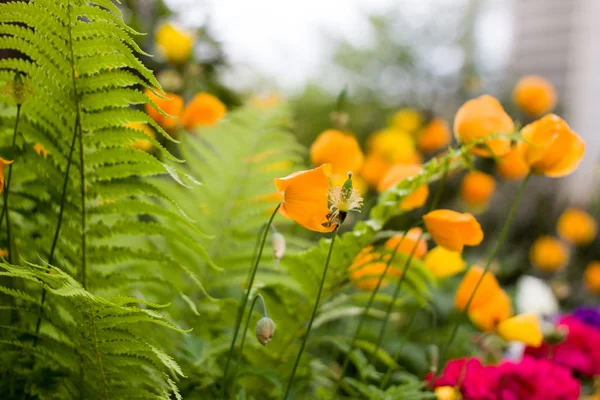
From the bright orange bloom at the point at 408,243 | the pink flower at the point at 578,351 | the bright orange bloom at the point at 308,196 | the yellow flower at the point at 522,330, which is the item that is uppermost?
the bright orange bloom at the point at 308,196

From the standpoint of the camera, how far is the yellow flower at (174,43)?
3.81ft

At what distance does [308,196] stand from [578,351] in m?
0.64

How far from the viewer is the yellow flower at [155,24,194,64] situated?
1.16 metres

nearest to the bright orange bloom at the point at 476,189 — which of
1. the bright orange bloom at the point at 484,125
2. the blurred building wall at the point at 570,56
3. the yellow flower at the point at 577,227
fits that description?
the yellow flower at the point at 577,227

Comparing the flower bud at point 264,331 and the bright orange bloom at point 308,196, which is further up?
the bright orange bloom at point 308,196

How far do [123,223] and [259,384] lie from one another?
239 millimetres

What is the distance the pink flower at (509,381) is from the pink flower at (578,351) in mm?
158

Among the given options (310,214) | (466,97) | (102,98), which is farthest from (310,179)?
(466,97)

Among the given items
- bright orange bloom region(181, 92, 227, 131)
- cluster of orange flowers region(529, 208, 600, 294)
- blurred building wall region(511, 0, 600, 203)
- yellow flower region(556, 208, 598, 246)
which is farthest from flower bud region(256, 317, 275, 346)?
blurred building wall region(511, 0, 600, 203)

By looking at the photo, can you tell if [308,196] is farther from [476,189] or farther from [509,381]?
[476,189]

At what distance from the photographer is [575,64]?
4.38 metres

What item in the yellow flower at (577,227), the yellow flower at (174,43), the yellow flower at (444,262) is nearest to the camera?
the yellow flower at (444,262)

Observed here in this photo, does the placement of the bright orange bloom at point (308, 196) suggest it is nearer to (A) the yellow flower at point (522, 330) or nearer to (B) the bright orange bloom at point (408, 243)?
(B) the bright orange bloom at point (408, 243)

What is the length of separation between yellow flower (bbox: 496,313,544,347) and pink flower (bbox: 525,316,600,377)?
14 centimetres
